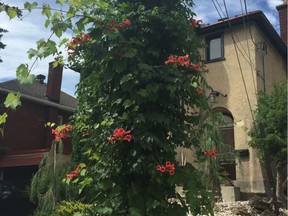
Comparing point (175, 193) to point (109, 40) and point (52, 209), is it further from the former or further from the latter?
point (52, 209)

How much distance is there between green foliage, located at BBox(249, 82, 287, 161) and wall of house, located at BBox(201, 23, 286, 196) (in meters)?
1.13

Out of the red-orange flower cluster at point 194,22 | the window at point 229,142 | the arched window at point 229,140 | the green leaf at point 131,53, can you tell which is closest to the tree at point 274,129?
the arched window at point 229,140

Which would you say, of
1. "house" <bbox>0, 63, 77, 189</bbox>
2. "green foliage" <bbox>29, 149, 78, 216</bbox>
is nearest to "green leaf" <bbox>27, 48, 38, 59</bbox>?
"green foliage" <bbox>29, 149, 78, 216</bbox>

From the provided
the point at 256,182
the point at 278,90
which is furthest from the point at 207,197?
the point at 256,182

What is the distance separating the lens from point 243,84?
1384cm

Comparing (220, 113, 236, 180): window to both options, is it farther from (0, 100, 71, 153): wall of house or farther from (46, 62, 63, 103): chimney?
(46, 62, 63, 103): chimney

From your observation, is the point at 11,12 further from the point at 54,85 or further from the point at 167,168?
the point at 54,85

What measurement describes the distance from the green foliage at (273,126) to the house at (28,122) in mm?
9055

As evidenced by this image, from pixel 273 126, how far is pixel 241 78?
11.7 feet

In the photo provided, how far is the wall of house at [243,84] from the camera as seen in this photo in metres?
13.0

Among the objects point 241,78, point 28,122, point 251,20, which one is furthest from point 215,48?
point 28,122

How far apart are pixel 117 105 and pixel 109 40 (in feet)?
2.20

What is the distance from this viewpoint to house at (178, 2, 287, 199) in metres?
13.1

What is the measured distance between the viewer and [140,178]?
3680mm
